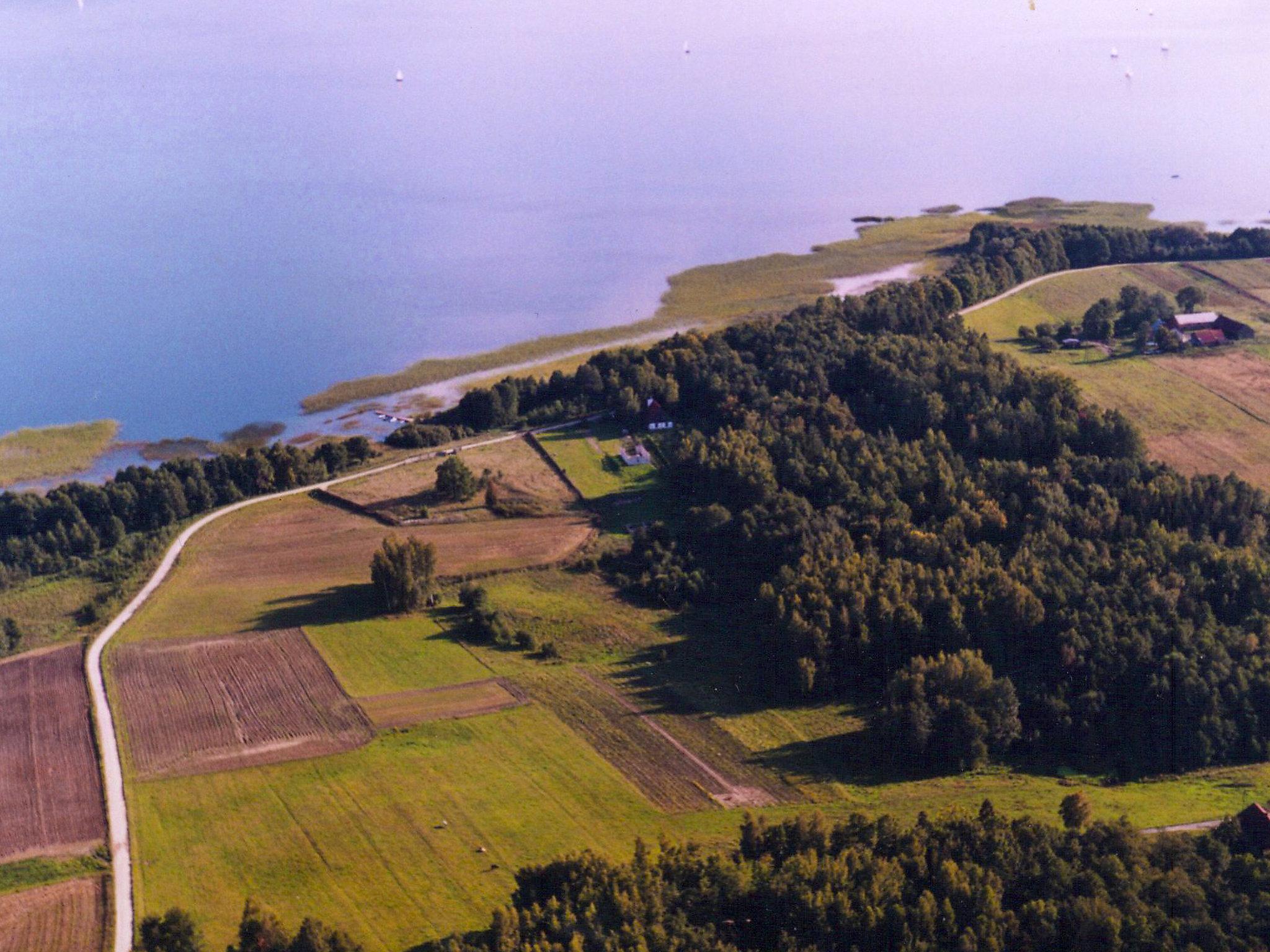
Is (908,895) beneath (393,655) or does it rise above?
beneath

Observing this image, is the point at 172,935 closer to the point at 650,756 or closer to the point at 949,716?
the point at 650,756

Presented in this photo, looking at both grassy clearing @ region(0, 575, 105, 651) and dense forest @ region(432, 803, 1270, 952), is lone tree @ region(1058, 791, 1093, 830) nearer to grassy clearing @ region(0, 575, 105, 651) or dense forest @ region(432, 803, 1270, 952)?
dense forest @ region(432, 803, 1270, 952)

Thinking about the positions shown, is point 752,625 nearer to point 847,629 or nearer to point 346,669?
point 847,629

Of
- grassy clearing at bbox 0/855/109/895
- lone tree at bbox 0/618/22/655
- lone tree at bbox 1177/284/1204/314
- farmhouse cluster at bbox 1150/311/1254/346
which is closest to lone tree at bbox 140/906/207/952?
grassy clearing at bbox 0/855/109/895

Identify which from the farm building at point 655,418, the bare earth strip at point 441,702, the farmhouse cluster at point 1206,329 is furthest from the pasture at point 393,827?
the farmhouse cluster at point 1206,329

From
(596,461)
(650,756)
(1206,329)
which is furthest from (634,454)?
(1206,329)

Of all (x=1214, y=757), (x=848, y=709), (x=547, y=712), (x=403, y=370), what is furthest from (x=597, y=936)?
(x=403, y=370)
